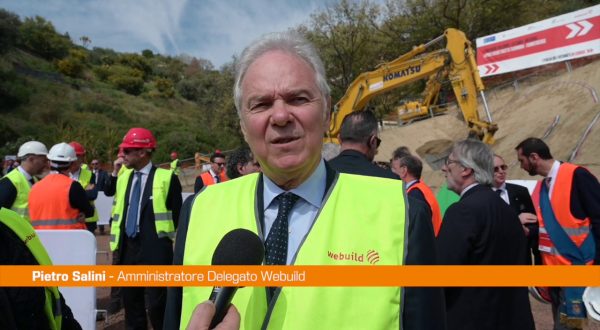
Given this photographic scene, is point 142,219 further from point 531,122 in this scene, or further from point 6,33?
point 6,33

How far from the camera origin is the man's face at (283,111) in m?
1.51

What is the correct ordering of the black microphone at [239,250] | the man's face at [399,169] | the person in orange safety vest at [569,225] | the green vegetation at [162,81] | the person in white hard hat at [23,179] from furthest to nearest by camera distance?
the green vegetation at [162,81]
the person in white hard hat at [23,179]
the man's face at [399,169]
the person in orange safety vest at [569,225]
the black microphone at [239,250]

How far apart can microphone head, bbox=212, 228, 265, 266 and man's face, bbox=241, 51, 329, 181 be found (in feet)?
1.22

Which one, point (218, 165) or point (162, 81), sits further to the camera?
point (162, 81)

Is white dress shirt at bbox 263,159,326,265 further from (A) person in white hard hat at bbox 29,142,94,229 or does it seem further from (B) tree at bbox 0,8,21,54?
(B) tree at bbox 0,8,21,54

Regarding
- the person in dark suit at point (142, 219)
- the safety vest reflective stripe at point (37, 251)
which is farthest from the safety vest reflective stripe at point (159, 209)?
the safety vest reflective stripe at point (37, 251)

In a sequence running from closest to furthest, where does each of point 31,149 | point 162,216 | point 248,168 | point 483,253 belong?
1. point 483,253
2. point 162,216
3. point 31,149
4. point 248,168

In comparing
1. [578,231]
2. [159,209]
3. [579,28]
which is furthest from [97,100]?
[578,231]

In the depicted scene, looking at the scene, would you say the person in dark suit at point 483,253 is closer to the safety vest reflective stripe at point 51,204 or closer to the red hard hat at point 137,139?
the red hard hat at point 137,139

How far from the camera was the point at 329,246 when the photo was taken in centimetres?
142

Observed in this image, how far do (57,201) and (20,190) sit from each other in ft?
3.39

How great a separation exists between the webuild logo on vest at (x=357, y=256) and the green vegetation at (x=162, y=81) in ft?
91.6

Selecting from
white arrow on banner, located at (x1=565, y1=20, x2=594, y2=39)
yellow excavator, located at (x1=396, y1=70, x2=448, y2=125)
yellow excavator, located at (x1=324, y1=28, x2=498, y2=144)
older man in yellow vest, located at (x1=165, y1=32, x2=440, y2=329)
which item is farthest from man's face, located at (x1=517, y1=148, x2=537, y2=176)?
yellow excavator, located at (x1=396, y1=70, x2=448, y2=125)

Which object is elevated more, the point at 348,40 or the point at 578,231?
the point at 348,40
